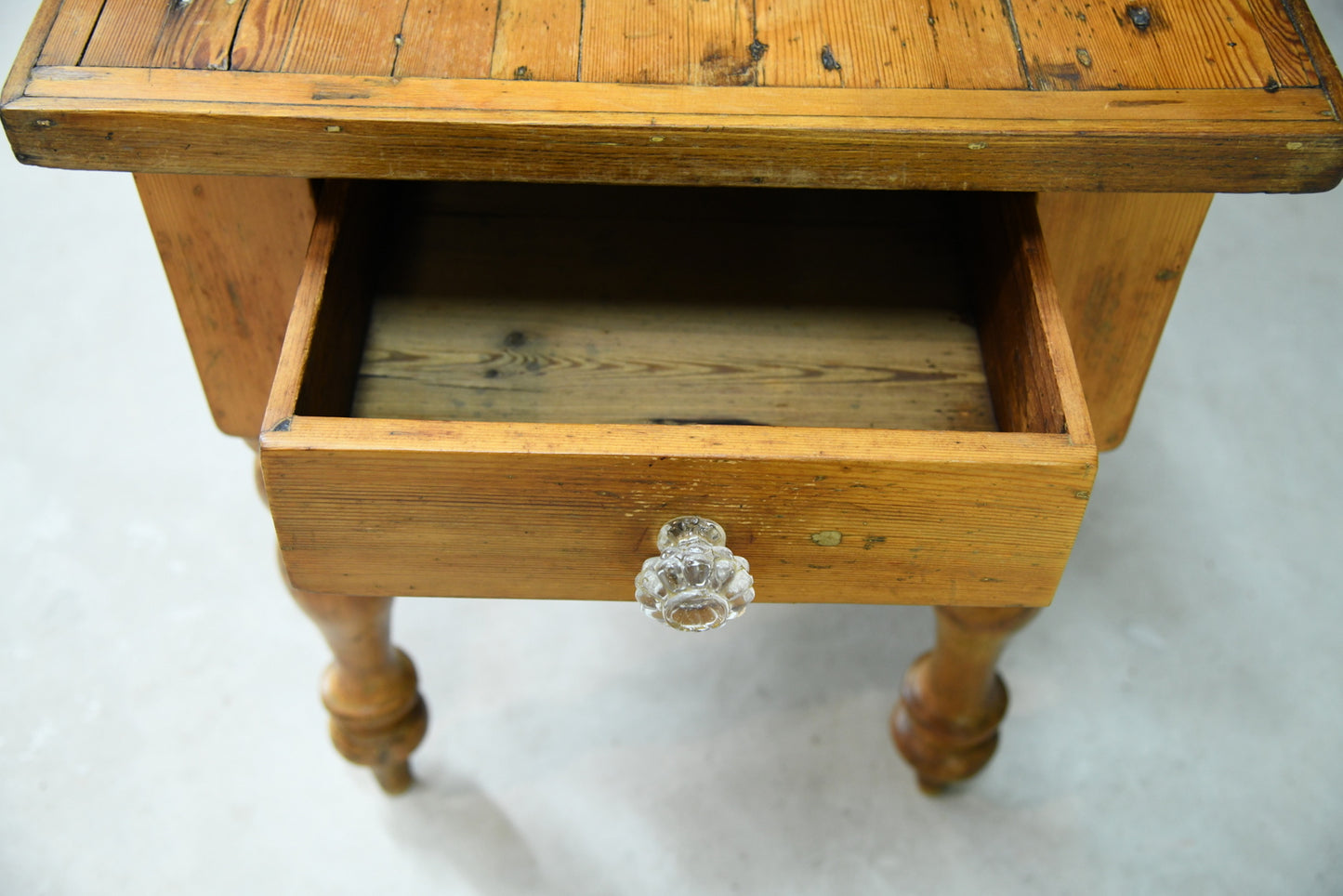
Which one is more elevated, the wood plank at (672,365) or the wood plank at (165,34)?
the wood plank at (165,34)

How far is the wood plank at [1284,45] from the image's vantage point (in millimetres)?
691

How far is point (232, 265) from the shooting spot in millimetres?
799

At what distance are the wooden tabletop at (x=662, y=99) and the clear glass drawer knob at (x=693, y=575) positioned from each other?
7.0 inches

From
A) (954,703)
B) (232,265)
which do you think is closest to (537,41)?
(232,265)

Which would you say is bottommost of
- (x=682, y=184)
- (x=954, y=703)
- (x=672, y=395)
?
(x=954, y=703)

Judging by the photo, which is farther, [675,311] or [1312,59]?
[675,311]

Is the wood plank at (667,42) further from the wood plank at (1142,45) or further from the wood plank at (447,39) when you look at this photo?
the wood plank at (1142,45)

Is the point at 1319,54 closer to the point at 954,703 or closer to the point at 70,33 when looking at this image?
the point at 954,703

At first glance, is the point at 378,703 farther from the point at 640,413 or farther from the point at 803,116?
the point at 803,116

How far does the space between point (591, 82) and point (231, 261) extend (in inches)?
10.4

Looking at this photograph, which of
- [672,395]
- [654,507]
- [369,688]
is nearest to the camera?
[654,507]

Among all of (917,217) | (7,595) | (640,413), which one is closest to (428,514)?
(640,413)

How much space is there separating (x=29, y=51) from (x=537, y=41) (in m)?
0.26

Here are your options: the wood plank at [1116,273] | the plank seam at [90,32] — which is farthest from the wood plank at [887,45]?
the plank seam at [90,32]
